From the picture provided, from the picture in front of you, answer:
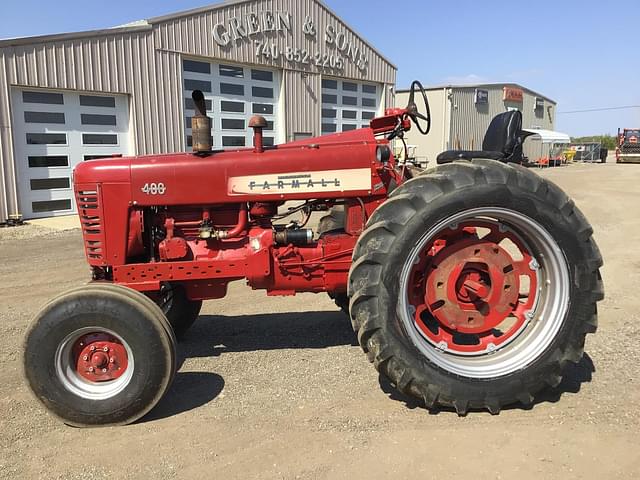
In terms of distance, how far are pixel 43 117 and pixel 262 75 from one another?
235 inches

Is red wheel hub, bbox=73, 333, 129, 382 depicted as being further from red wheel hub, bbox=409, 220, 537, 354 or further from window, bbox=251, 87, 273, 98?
window, bbox=251, 87, 273, 98

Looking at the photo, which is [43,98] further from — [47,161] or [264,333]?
[264,333]

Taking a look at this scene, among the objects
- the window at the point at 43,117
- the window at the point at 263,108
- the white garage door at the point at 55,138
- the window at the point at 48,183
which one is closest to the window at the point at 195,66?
the window at the point at 263,108

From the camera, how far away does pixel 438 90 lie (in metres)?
27.8

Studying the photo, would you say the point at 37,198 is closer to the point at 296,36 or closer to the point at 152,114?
Answer: the point at 152,114

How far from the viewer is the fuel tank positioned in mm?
3588

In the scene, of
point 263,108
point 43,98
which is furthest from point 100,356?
point 263,108

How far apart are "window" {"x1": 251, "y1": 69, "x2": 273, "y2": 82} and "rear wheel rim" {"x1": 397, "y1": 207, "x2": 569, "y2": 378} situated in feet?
40.5

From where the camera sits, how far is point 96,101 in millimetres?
12078

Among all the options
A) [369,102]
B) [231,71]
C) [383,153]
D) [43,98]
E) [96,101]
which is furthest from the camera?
[369,102]

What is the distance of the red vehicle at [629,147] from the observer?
1398 inches

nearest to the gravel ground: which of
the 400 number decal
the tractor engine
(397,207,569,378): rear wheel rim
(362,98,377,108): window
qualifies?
(397,207,569,378): rear wheel rim

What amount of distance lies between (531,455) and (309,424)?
1220 millimetres

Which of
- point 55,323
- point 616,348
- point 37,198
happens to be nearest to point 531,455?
point 616,348
